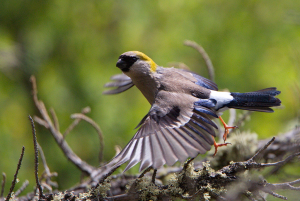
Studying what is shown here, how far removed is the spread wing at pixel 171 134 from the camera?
1.82m

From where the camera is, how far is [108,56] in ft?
13.7

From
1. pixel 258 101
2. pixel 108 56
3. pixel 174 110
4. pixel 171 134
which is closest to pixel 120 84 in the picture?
pixel 108 56

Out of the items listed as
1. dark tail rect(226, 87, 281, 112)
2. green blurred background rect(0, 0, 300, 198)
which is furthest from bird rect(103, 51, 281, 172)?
green blurred background rect(0, 0, 300, 198)

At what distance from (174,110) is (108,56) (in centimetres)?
214

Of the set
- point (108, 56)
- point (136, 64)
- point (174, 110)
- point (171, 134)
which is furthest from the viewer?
point (108, 56)

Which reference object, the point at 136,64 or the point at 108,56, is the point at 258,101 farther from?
the point at 108,56

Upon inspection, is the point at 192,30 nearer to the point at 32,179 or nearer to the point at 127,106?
the point at 127,106

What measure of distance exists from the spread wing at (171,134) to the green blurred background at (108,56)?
1.44 meters

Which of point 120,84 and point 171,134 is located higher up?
point 120,84

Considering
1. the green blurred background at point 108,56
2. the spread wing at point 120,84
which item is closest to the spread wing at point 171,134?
the spread wing at point 120,84

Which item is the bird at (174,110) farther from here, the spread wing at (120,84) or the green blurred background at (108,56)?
the green blurred background at (108,56)

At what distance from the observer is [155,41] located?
4.28 meters

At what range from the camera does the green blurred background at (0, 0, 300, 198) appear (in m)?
3.81

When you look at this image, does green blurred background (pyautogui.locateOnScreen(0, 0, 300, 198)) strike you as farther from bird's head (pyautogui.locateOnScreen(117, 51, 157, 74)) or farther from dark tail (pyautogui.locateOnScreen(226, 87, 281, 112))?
dark tail (pyautogui.locateOnScreen(226, 87, 281, 112))
